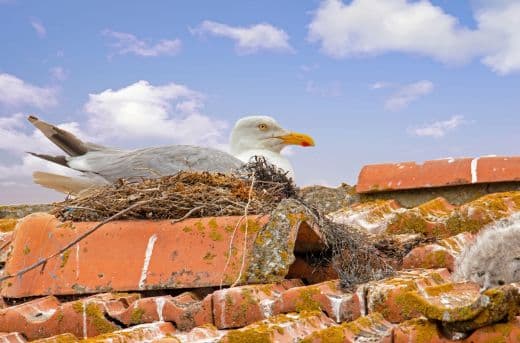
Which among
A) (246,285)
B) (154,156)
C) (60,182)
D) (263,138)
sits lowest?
(246,285)

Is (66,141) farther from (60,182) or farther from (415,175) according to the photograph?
(415,175)

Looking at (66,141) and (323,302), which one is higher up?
(66,141)

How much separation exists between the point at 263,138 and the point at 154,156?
216cm

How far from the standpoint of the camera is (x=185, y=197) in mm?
3529

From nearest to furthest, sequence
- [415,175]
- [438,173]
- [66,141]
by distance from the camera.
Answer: [438,173] → [415,175] → [66,141]

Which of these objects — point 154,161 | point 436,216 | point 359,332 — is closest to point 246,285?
point 359,332

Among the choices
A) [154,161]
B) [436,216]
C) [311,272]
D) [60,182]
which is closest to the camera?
[311,272]

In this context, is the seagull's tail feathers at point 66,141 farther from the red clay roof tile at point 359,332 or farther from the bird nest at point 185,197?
the red clay roof tile at point 359,332

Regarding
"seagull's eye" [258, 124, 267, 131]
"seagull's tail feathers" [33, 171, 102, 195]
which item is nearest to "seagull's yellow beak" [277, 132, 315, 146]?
"seagull's eye" [258, 124, 267, 131]

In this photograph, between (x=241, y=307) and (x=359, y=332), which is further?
(x=241, y=307)

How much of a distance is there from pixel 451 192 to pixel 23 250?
10.8 feet

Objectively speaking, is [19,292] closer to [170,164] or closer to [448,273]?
[448,273]

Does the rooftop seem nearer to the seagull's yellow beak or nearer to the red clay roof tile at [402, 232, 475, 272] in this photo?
the red clay roof tile at [402, 232, 475, 272]

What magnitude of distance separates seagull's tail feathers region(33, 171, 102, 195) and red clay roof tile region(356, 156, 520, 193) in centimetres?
311
